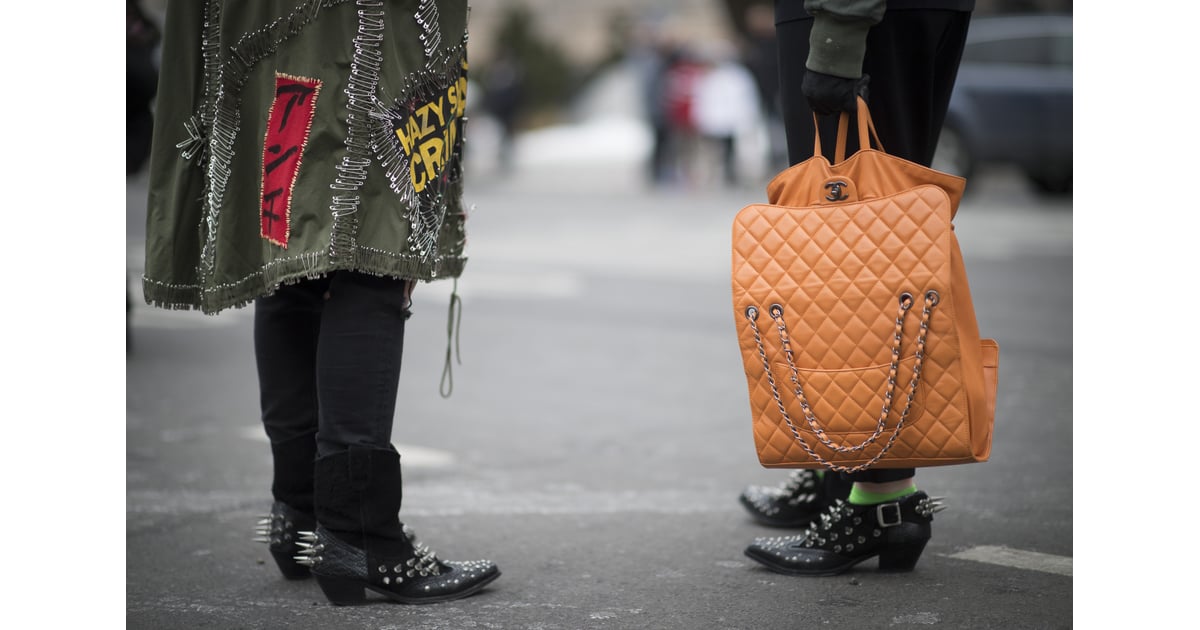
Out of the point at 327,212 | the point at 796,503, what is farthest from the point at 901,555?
the point at 327,212

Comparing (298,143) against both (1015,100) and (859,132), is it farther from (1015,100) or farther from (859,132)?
(1015,100)

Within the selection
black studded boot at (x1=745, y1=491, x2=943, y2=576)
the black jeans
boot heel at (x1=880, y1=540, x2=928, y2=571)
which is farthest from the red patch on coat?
boot heel at (x1=880, y1=540, x2=928, y2=571)

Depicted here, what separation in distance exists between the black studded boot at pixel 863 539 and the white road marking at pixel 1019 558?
189mm

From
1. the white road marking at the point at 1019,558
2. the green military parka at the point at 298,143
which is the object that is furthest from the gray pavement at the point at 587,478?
the green military parka at the point at 298,143

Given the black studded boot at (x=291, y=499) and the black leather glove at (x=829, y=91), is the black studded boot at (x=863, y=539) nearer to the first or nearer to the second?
the black leather glove at (x=829, y=91)

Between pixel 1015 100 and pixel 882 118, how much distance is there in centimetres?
1174

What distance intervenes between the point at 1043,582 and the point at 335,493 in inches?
56.6

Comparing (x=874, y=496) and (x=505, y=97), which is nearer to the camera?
(x=874, y=496)

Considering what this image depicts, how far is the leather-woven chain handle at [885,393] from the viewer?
2.61 m

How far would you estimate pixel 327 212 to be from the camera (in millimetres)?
2607

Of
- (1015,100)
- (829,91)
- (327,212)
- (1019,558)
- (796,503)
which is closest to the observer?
(327,212)

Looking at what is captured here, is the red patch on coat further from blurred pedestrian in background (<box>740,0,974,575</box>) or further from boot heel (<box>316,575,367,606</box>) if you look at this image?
blurred pedestrian in background (<box>740,0,974,575</box>)
